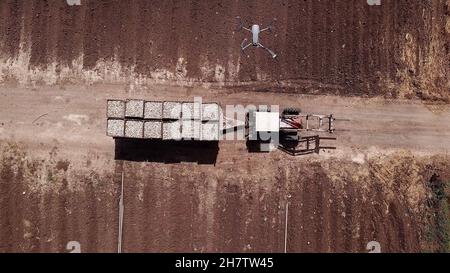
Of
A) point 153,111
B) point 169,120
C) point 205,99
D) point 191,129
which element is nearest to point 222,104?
point 205,99

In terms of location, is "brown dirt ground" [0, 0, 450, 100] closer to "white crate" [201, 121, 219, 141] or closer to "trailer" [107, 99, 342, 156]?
"trailer" [107, 99, 342, 156]

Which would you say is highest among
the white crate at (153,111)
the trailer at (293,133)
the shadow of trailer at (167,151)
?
the white crate at (153,111)

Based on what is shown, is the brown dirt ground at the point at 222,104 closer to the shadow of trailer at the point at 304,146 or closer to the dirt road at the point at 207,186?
the dirt road at the point at 207,186

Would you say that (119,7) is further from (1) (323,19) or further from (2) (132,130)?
(1) (323,19)

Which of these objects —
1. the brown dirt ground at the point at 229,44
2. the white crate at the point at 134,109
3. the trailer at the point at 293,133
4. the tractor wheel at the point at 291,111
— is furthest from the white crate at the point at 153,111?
the tractor wheel at the point at 291,111

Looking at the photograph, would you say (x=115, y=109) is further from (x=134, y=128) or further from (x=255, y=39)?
(x=255, y=39)
